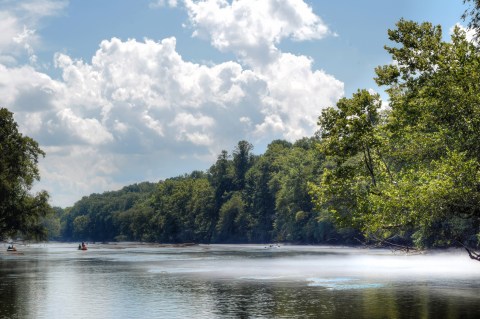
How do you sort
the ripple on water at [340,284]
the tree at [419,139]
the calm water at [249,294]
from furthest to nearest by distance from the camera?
the ripple on water at [340,284] → the calm water at [249,294] → the tree at [419,139]

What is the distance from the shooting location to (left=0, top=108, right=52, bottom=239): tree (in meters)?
79.5

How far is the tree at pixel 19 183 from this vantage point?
3130 inches

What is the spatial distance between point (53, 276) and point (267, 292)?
91.1 feet

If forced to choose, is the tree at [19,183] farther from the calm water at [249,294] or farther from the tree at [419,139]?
the tree at [419,139]

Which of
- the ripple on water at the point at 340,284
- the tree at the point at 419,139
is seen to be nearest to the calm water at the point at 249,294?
the ripple on water at the point at 340,284

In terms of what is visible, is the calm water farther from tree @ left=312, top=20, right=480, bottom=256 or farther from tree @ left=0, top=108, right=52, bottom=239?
tree @ left=0, top=108, right=52, bottom=239

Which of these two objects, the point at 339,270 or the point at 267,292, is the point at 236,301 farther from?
the point at 339,270

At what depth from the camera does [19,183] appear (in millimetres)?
81250

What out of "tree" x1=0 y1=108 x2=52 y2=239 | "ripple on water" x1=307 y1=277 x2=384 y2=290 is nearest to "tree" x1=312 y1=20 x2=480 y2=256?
"ripple on water" x1=307 y1=277 x2=384 y2=290

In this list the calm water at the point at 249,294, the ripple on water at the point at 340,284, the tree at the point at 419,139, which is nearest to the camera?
the tree at the point at 419,139

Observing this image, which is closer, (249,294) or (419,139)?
(419,139)

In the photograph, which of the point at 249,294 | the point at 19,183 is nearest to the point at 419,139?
the point at 249,294

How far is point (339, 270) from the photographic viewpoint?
62625 mm

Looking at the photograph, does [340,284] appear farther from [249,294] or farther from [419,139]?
[419,139]
